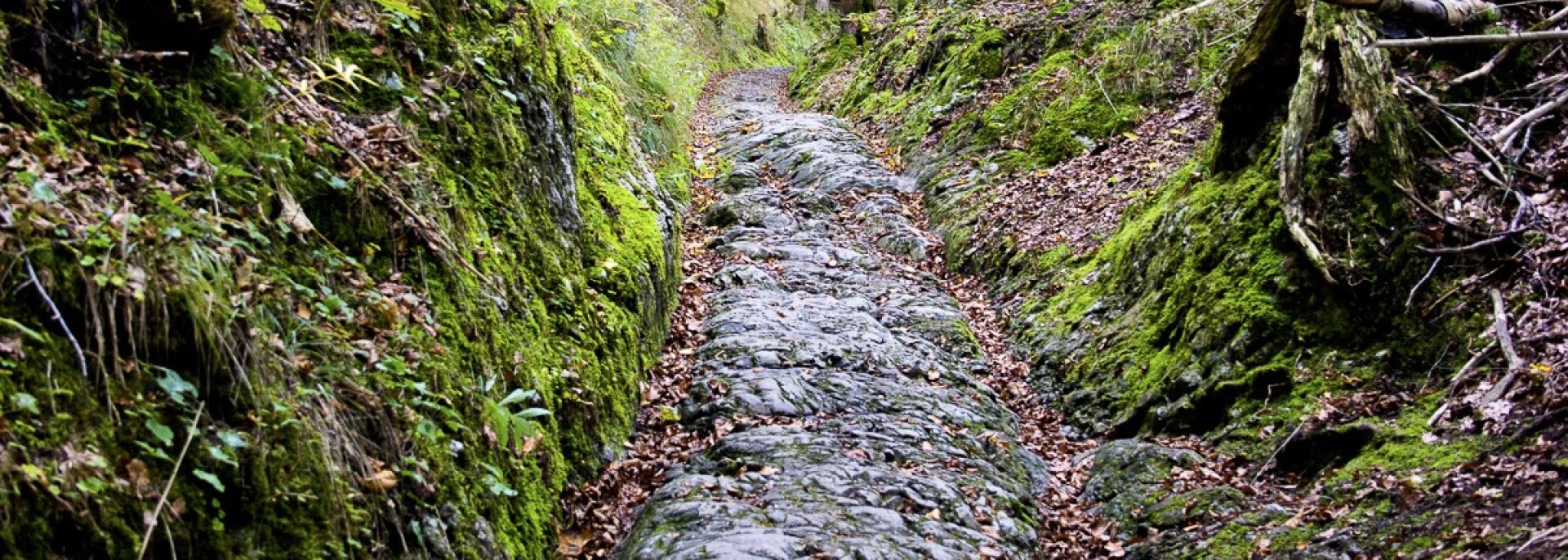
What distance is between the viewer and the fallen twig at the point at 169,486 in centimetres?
238

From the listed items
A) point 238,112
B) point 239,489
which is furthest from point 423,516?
point 238,112

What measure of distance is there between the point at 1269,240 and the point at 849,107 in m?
13.7

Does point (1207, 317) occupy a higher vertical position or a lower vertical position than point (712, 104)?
higher

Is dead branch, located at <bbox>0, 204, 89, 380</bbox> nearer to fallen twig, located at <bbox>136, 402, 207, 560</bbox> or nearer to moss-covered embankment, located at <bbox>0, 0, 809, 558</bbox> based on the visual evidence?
moss-covered embankment, located at <bbox>0, 0, 809, 558</bbox>

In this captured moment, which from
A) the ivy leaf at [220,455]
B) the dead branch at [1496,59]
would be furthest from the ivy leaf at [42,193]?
the dead branch at [1496,59]

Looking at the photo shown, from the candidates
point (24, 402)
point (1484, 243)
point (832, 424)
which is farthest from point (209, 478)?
point (1484, 243)

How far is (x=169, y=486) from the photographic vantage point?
2498 mm

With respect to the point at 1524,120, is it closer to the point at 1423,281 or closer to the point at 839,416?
the point at 1423,281

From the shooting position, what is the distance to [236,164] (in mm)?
3684

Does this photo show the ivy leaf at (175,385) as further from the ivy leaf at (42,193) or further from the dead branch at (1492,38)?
the dead branch at (1492,38)

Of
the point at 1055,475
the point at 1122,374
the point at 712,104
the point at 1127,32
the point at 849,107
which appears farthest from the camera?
the point at 712,104

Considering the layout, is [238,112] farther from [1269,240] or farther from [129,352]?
[1269,240]

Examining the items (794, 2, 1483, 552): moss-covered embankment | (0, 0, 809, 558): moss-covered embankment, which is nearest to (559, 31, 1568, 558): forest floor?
(794, 2, 1483, 552): moss-covered embankment

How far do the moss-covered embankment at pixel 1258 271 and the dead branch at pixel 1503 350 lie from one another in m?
0.19
